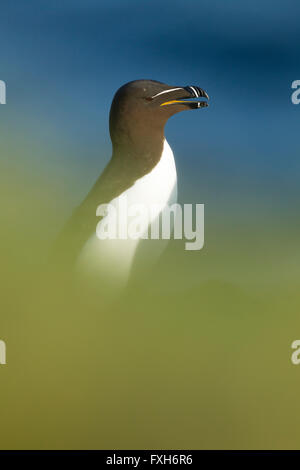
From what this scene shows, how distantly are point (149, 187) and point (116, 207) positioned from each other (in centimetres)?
12

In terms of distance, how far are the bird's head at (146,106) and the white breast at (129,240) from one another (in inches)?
3.0

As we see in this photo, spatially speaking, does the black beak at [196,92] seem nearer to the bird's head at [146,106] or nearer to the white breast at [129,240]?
the bird's head at [146,106]

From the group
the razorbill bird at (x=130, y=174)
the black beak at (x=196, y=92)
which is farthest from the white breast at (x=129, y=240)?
the black beak at (x=196, y=92)

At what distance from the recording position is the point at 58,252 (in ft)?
3.91

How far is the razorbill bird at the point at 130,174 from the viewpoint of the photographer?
121cm

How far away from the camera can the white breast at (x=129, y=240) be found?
121 cm

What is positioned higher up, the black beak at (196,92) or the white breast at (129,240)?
the black beak at (196,92)

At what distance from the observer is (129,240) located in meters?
1.23

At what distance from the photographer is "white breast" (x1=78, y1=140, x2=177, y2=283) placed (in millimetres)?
1212

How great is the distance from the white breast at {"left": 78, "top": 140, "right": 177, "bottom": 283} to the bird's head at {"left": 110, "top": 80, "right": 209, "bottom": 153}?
77mm

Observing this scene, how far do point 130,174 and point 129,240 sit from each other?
0.20 meters

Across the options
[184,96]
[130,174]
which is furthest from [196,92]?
[130,174]
